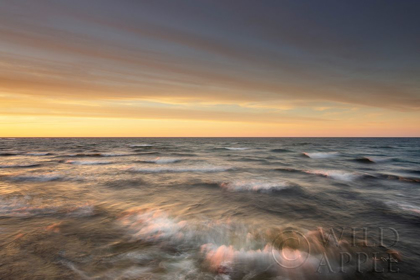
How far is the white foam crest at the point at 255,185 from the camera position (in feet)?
43.4

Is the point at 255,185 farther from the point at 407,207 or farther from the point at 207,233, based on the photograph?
the point at 207,233

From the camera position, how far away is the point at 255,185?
14.2 metres

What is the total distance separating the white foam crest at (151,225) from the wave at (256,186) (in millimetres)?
5832

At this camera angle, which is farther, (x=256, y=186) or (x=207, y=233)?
(x=256, y=186)

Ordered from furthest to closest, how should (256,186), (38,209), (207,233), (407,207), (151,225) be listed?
(256,186)
(407,207)
(38,209)
(151,225)
(207,233)

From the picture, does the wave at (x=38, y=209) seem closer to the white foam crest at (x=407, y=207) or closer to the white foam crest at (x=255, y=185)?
the white foam crest at (x=255, y=185)

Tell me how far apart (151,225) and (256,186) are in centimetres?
813

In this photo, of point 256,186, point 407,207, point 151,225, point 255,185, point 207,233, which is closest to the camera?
point 207,233

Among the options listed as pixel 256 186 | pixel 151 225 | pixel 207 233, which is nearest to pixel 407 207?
pixel 256 186

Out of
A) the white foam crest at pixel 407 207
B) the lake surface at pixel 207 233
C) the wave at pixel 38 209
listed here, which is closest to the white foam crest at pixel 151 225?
the lake surface at pixel 207 233

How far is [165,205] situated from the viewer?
996 centimetres

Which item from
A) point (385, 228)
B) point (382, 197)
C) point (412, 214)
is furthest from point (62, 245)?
point (382, 197)

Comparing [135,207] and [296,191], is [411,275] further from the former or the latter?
[135,207]

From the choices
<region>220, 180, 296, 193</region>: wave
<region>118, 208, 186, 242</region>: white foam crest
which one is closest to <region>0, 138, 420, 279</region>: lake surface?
<region>118, 208, 186, 242</region>: white foam crest
